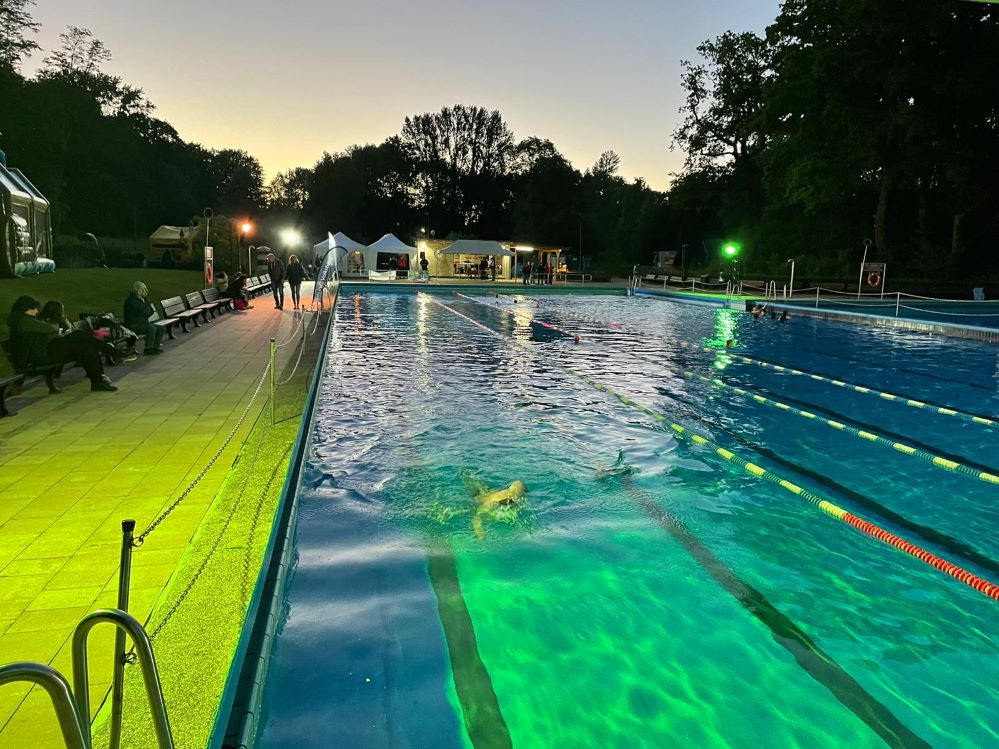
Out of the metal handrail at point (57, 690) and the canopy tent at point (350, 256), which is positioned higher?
the canopy tent at point (350, 256)

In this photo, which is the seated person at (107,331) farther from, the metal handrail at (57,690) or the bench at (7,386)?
the metal handrail at (57,690)

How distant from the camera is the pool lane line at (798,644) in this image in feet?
10.3

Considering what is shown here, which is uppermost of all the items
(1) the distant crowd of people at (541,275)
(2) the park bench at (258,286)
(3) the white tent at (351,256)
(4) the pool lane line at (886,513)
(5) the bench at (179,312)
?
(3) the white tent at (351,256)

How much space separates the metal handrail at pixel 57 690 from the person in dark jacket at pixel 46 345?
7.30 metres

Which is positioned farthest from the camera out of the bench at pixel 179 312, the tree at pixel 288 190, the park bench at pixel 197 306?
the tree at pixel 288 190

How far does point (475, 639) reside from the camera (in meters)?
3.74

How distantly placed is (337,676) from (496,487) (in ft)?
8.64

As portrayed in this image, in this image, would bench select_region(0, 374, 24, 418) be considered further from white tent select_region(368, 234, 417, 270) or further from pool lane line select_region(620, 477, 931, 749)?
white tent select_region(368, 234, 417, 270)

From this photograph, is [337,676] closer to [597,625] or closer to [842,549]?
[597,625]

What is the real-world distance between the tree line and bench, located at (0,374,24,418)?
31.7 meters

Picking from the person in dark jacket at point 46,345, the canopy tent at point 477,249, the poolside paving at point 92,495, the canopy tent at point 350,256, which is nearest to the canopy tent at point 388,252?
the canopy tent at point 350,256

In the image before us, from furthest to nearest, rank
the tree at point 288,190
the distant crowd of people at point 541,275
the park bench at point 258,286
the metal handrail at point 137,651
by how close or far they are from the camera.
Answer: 1. the tree at point 288,190
2. the distant crowd of people at point 541,275
3. the park bench at point 258,286
4. the metal handrail at point 137,651

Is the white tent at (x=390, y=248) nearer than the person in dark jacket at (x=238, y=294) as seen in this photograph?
No

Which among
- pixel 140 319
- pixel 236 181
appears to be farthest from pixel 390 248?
pixel 236 181
